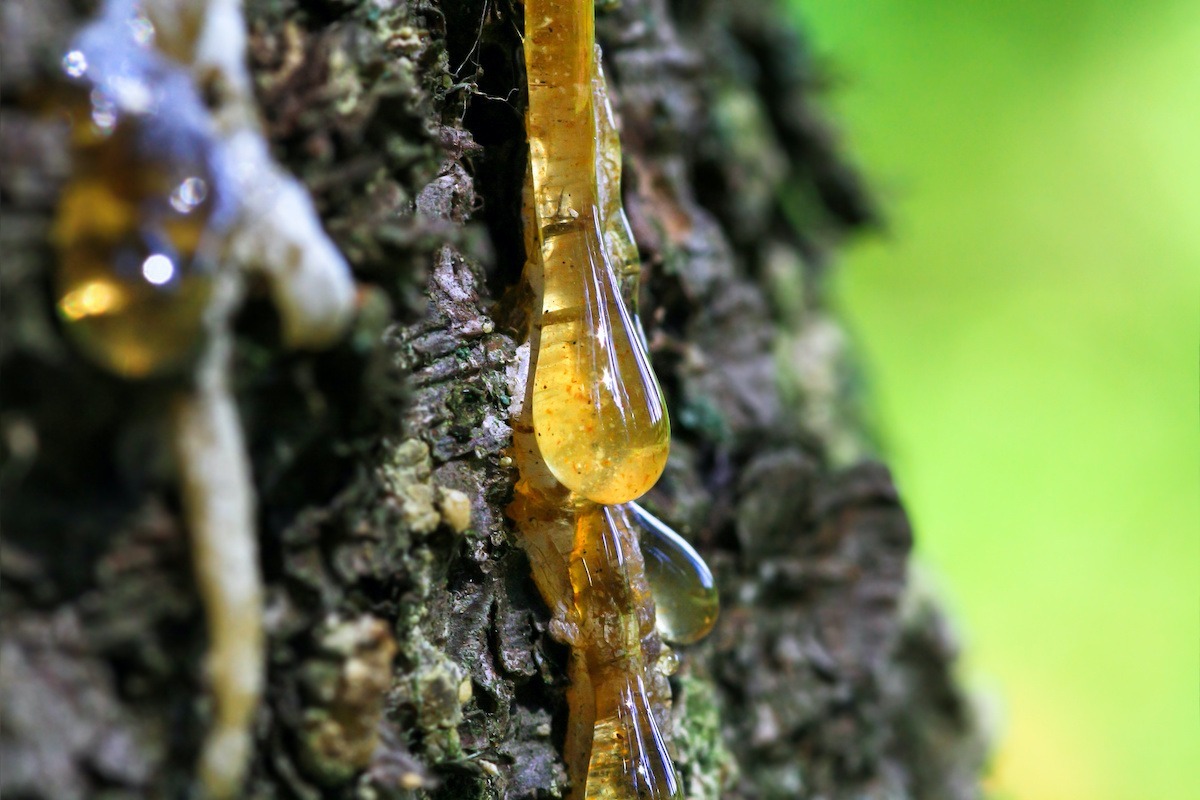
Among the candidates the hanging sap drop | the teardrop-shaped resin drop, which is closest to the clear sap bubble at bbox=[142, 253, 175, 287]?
the hanging sap drop

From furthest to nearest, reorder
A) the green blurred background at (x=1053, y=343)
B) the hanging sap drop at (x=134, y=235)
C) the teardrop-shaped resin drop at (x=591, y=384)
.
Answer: the green blurred background at (x=1053, y=343) < the teardrop-shaped resin drop at (x=591, y=384) < the hanging sap drop at (x=134, y=235)

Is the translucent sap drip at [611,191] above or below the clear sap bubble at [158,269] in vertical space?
below

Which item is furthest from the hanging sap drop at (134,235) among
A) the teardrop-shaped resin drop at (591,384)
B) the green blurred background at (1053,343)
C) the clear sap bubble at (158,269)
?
the green blurred background at (1053,343)

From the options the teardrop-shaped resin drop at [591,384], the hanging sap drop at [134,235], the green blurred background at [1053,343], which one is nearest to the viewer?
the hanging sap drop at [134,235]

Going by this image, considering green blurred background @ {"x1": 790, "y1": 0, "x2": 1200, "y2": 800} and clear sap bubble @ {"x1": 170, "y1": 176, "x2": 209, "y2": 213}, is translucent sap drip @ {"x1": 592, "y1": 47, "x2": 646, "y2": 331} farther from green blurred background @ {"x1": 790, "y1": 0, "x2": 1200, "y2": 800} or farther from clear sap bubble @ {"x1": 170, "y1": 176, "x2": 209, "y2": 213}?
green blurred background @ {"x1": 790, "y1": 0, "x2": 1200, "y2": 800}

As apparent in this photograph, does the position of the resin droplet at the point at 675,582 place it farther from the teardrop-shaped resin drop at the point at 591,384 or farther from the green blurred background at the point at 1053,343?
the green blurred background at the point at 1053,343

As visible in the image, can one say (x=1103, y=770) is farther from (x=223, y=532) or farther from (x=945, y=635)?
(x=223, y=532)

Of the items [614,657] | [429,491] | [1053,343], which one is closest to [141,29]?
[429,491]

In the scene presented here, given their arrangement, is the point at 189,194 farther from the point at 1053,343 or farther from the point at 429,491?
the point at 1053,343
